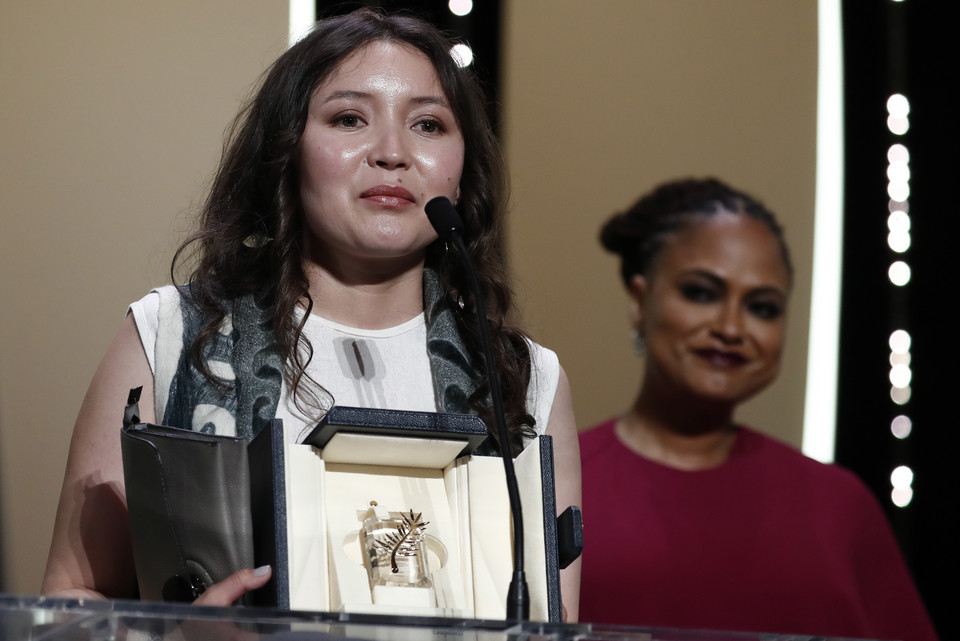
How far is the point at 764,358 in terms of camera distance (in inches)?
103

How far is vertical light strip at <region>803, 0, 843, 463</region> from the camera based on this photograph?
8.69 feet

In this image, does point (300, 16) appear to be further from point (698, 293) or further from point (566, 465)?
point (566, 465)

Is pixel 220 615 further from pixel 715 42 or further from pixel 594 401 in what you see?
pixel 715 42

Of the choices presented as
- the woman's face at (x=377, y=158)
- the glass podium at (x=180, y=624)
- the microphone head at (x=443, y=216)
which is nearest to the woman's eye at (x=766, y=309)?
the woman's face at (x=377, y=158)

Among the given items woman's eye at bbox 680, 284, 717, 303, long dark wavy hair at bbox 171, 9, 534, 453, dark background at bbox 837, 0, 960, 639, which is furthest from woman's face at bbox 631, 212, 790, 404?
long dark wavy hair at bbox 171, 9, 534, 453

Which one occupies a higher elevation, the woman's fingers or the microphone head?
the microphone head

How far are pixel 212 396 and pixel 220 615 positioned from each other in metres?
0.74

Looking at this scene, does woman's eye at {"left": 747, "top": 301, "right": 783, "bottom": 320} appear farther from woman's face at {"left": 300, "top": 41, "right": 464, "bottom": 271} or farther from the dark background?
woman's face at {"left": 300, "top": 41, "right": 464, "bottom": 271}

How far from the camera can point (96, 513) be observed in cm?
152

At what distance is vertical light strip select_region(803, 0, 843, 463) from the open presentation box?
1.51 meters

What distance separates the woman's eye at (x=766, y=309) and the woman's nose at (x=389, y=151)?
1165 mm

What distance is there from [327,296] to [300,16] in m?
1.02

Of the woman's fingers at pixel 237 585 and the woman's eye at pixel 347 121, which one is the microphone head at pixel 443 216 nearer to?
the woman's eye at pixel 347 121

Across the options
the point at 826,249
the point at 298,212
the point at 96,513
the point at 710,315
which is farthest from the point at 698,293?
the point at 96,513
